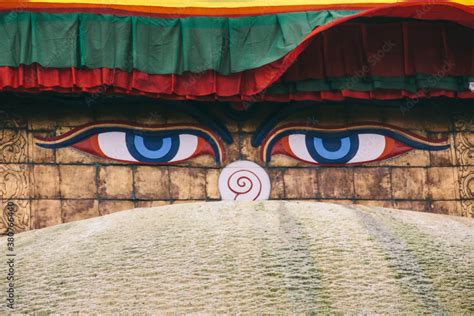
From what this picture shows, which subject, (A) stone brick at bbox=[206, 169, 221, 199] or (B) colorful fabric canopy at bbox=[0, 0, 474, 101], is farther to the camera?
(A) stone brick at bbox=[206, 169, 221, 199]

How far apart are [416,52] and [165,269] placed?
17.1ft

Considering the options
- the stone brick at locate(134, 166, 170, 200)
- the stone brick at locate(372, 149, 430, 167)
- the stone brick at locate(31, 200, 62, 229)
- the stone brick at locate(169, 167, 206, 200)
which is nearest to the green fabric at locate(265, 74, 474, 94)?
the stone brick at locate(372, 149, 430, 167)

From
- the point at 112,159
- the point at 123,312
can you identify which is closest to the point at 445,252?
the point at 123,312

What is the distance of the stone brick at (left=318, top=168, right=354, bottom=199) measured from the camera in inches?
429

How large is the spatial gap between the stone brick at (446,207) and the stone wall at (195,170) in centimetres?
1

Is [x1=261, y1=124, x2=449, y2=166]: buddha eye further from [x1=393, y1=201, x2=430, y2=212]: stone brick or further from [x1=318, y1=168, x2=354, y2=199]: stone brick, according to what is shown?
[x1=393, y1=201, x2=430, y2=212]: stone brick

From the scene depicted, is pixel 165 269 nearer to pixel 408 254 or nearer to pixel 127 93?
pixel 408 254

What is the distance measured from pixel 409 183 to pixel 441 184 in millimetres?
348

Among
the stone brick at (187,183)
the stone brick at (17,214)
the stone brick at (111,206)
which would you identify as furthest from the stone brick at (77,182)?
the stone brick at (187,183)

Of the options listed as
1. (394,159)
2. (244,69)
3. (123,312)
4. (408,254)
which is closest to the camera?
(123,312)

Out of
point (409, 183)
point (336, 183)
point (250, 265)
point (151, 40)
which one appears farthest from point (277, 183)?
point (250, 265)

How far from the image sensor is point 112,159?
10.8m

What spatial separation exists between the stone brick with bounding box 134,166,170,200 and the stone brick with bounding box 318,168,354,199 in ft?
5.22

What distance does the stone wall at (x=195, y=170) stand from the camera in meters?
10.6
